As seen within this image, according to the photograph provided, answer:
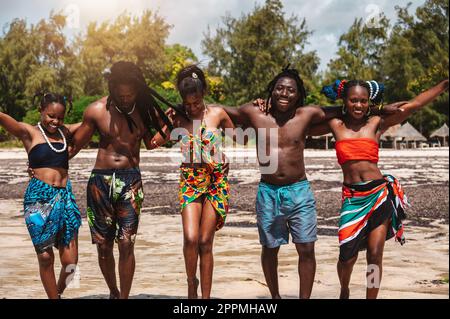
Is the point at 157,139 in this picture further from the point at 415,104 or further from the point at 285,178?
the point at 415,104

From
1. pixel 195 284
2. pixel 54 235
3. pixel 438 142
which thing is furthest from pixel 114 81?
pixel 438 142

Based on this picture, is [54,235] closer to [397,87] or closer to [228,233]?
[228,233]

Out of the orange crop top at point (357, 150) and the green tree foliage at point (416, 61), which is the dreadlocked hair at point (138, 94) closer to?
the orange crop top at point (357, 150)

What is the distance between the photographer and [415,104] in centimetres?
537

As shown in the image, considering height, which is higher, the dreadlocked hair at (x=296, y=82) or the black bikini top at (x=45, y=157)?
the dreadlocked hair at (x=296, y=82)

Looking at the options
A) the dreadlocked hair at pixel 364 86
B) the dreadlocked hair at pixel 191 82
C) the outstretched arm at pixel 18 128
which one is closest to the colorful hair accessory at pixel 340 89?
the dreadlocked hair at pixel 364 86

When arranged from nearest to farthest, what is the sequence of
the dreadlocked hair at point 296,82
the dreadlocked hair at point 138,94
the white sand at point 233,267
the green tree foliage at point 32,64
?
the dreadlocked hair at point 138,94, the dreadlocked hair at point 296,82, the white sand at point 233,267, the green tree foliage at point 32,64

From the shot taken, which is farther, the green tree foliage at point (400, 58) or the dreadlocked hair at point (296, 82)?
the green tree foliage at point (400, 58)

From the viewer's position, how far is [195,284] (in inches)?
204

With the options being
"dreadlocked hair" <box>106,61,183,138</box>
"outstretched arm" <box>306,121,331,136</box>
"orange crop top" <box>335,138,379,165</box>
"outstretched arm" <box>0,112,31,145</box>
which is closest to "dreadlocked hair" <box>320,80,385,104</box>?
"outstretched arm" <box>306,121,331,136</box>

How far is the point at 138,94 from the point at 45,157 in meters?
0.84

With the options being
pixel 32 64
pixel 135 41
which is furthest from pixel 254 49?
pixel 32 64

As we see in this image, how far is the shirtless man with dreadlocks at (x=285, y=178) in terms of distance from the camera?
5325 millimetres

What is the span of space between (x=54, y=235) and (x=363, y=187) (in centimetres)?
230
